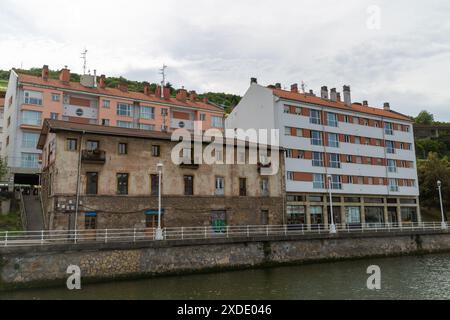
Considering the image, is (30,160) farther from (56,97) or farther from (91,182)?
(91,182)

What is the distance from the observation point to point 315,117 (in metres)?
46.2

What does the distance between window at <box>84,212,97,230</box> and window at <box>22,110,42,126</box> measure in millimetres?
26198

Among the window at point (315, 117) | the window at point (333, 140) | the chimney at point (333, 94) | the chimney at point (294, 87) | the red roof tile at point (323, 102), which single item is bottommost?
the window at point (333, 140)

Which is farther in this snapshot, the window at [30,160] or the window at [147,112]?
the window at [147,112]

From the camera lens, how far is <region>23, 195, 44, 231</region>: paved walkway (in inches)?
1275

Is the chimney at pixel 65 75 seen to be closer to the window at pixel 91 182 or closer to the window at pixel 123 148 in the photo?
the window at pixel 123 148

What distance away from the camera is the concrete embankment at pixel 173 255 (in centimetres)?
2094

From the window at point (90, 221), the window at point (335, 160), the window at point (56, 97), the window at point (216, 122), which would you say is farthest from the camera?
the window at point (216, 122)

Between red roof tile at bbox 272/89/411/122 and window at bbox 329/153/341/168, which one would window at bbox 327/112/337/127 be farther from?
window at bbox 329/153/341/168

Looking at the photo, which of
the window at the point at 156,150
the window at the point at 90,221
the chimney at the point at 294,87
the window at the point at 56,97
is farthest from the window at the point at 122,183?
the chimney at the point at 294,87

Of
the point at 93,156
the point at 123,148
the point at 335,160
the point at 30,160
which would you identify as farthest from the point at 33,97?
the point at 335,160

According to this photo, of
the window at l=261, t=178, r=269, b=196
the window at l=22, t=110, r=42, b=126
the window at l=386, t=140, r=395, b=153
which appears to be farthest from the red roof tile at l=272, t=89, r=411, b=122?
the window at l=22, t=110, r=42, b=126

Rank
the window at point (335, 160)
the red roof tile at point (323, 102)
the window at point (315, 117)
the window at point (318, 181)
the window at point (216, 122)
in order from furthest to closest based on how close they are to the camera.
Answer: the window at point (216, 122), the window at point (335, 160), the window at point (315, 117), the red roof tile at point (323, 102), the window at point (318, 181)

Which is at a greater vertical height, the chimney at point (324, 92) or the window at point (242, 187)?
the chimney at point (324, 92)
